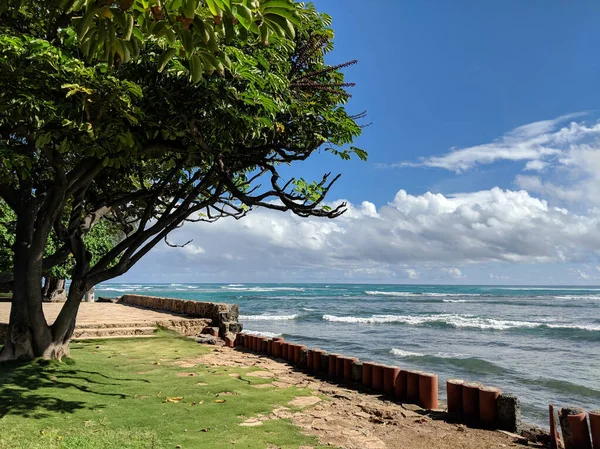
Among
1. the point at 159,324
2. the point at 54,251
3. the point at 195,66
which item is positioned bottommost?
the point at 159,324

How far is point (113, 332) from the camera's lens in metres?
12.3

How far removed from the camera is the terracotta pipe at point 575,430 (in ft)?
17.2

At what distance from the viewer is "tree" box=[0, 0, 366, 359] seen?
89.0 inches

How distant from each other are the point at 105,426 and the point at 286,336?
19.2 metres

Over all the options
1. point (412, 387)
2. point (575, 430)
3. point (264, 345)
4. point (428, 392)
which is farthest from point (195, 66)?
point (264, 345)

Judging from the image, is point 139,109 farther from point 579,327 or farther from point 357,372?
point 579,327

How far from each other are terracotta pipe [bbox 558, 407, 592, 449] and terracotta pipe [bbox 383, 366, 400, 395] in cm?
274

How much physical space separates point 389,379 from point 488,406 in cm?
188

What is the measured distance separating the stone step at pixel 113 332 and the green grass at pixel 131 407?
2.97 meters

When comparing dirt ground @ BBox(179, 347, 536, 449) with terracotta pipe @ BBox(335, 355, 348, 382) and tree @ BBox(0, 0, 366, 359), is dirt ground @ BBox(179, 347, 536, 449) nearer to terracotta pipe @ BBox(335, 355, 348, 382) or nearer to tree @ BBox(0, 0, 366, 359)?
terracotta pipe @ BBox(335, 355, 348, 382)

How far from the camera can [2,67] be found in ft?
15.8

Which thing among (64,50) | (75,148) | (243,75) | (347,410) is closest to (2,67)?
(64,50)

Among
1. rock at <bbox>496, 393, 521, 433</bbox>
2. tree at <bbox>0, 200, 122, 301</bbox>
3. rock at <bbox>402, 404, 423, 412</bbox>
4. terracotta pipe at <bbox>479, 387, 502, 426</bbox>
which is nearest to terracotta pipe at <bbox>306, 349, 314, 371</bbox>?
rock at <bbox>402, 404, 423, 412</bbox>

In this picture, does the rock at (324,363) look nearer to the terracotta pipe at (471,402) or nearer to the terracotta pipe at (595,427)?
the terracotta pipe at (471,402)
